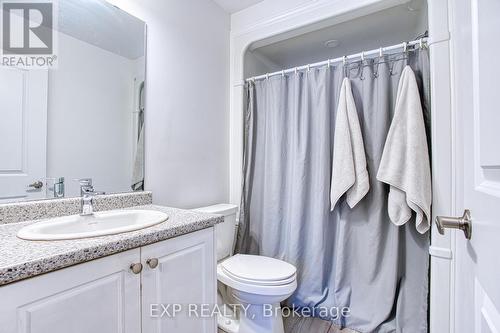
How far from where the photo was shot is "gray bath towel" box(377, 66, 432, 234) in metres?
1.27

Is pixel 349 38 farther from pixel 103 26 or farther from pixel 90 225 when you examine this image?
pixel 90 225

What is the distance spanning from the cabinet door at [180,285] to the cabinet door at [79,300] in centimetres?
5

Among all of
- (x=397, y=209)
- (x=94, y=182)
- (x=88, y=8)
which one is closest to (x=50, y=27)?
(x=88, y=8)

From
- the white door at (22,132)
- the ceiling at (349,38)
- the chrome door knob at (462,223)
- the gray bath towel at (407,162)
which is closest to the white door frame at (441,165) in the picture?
the gray bath towel at (407,162)

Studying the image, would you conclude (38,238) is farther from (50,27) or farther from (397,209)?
(397,209)

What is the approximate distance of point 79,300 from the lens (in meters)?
0.66

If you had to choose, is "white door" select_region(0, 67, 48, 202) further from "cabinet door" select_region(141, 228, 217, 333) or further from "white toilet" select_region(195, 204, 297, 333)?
"white toilet" select_region(195, 204, 297, 333)

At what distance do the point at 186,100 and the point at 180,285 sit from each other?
3.95 feet

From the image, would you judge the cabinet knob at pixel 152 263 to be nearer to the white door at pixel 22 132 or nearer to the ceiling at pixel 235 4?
the white door at pixel 22 132

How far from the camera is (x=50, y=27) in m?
1.09

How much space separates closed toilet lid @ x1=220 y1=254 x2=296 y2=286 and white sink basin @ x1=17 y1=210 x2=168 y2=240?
0.60m

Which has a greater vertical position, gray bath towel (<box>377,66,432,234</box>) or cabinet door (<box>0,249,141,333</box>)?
gray bath towel (<box>377,66,432,234</box>)

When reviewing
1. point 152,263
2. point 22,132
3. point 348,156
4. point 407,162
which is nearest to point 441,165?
point 407,162

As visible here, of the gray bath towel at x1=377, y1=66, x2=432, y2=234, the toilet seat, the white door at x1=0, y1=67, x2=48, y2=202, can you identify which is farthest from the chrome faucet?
the gray bath towel at x1=377, y1=66, x2=432, y2=234
